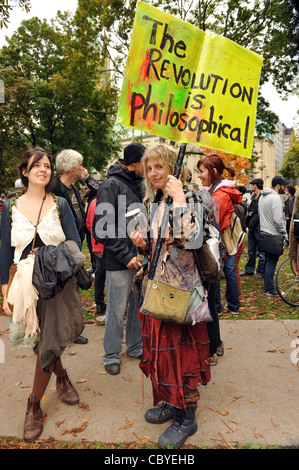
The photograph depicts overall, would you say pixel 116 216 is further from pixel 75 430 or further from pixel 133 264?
pixel 75 430

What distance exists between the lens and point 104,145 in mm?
22594

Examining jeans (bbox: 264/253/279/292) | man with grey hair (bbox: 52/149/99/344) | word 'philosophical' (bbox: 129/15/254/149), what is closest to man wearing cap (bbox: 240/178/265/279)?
jeans (bbox: 264/253/279/292)

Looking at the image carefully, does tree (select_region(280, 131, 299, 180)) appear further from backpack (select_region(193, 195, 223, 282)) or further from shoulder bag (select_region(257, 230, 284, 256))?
backpack (select_region(193, 195, 223, 282))

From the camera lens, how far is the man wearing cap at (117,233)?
3.23m

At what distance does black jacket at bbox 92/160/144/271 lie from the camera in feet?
10.5

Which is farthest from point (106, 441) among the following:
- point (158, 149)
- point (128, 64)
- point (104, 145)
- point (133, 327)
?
point (104, 145)

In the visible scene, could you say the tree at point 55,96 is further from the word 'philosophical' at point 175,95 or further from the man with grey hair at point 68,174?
the word 'philosophical' at point 175,95

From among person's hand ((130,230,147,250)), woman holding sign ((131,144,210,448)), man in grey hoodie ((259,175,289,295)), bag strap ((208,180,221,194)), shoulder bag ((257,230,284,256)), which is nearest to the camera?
woman holding sign ((131,144,210,448))

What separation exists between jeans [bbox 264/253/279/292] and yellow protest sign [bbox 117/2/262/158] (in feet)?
13.4

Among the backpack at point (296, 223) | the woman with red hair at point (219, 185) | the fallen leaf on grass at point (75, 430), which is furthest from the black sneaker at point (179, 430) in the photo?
the backpack at point (296, 223)

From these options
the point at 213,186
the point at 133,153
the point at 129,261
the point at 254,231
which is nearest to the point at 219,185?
the point at 213,186

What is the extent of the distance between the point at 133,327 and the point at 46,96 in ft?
61.5

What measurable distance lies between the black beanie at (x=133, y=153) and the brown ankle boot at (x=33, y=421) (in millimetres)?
2296

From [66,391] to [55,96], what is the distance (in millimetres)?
15422
